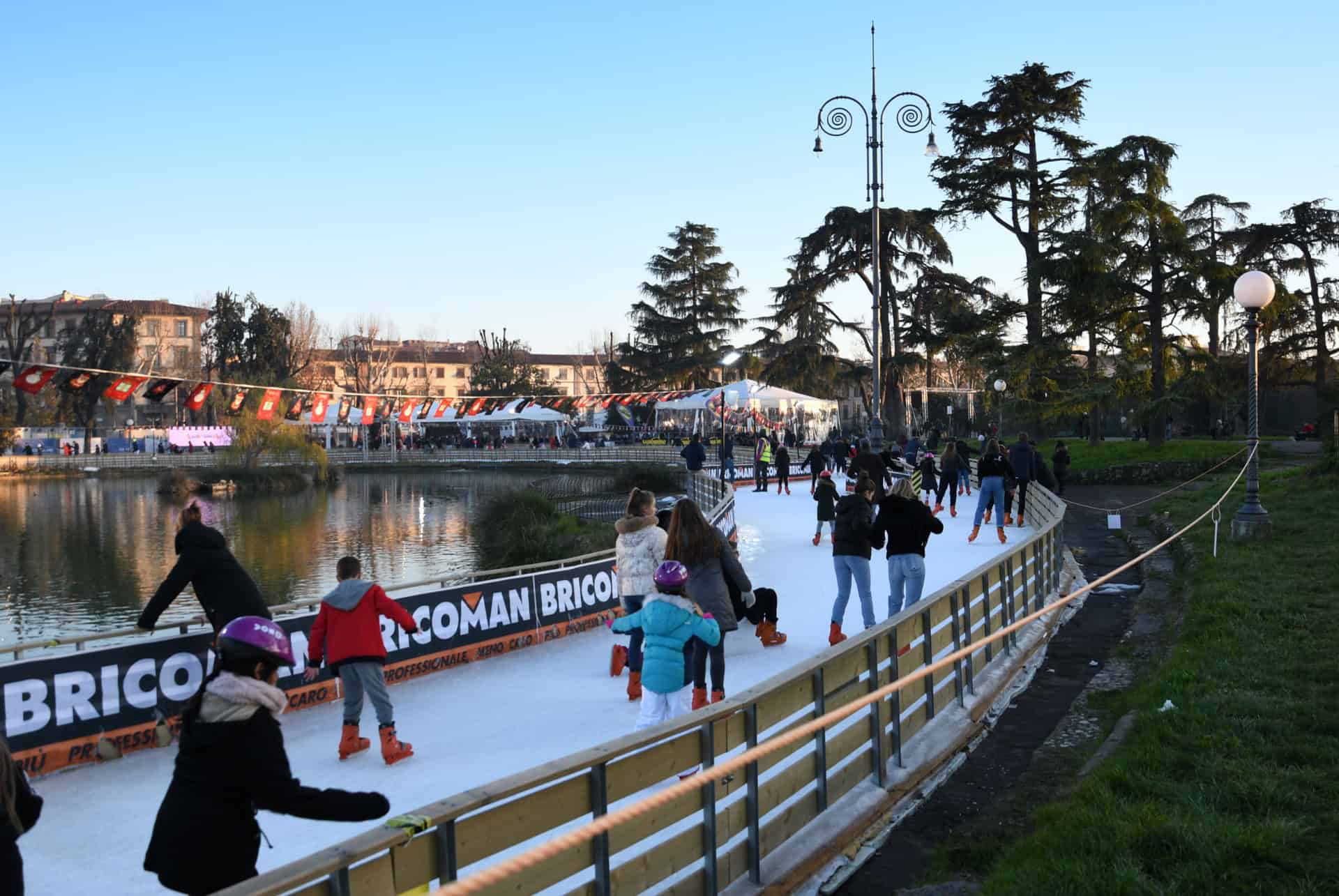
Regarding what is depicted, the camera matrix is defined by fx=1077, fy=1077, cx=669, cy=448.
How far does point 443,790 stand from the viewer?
22.6 feet

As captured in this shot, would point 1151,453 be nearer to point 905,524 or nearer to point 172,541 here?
point 905,524

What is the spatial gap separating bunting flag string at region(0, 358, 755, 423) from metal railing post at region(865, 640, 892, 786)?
1880cm

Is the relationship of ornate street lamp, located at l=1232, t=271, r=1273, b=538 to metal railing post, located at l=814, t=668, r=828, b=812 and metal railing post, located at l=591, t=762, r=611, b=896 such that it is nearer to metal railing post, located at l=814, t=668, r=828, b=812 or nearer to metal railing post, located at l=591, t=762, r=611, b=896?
metal railing post, located at l=814, t=668, r=828, b=812

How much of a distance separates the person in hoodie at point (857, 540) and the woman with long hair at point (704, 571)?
2369 mm

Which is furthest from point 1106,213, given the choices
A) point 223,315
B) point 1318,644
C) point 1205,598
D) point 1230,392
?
point 223,315

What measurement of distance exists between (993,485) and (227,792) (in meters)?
15.7

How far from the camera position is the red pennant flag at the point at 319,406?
33.5 meters

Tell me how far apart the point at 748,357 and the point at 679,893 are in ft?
201

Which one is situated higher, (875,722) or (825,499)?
(825,499)

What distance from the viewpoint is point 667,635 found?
6176 millimetres

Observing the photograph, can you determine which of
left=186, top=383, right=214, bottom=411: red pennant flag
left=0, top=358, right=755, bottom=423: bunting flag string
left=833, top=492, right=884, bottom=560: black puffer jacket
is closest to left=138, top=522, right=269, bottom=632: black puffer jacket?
left=833, top=492, right=884, bottom=560: black puffer jacket

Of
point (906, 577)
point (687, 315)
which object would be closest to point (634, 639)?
point (906, 577)

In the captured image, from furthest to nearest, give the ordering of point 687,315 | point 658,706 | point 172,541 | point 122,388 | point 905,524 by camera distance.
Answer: point 687,315 → point 172,541 → point 122,388 → point 905,524 → point 658,706

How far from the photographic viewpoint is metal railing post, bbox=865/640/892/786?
6121 mm
